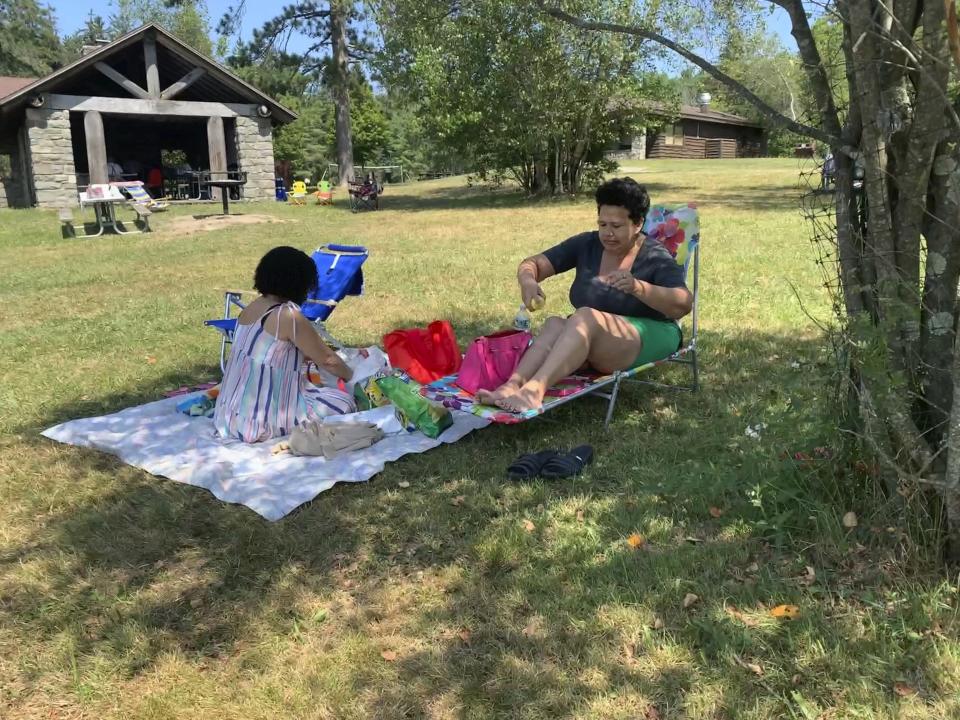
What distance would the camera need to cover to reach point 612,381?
12.3ft

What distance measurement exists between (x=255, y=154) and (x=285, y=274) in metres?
17.0

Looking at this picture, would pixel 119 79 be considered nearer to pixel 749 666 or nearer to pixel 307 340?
pixel 307 340

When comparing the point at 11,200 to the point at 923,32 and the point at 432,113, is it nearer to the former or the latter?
the point at 432,113

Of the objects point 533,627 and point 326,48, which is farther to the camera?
point 326,48

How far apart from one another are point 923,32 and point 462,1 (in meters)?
2.22

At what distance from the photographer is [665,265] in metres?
3.77

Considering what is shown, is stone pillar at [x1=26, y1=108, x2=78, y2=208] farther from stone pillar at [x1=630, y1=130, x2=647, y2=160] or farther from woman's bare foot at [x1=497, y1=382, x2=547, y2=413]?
stone pillar at [x1=630, y1=130, x2=647, y2=160]

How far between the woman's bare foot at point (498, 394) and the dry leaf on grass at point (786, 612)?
4.99 feet

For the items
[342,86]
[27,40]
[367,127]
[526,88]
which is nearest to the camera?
[526,88]

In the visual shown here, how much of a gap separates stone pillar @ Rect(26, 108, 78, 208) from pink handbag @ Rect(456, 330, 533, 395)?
652 inches

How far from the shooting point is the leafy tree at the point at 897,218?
207 centimetres

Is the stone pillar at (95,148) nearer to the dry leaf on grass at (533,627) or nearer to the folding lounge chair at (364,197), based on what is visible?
the folding lounge chair at (364,197)

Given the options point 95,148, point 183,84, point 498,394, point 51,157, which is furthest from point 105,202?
point 498,394

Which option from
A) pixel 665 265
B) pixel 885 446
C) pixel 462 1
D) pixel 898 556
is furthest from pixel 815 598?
pixel 462 1
